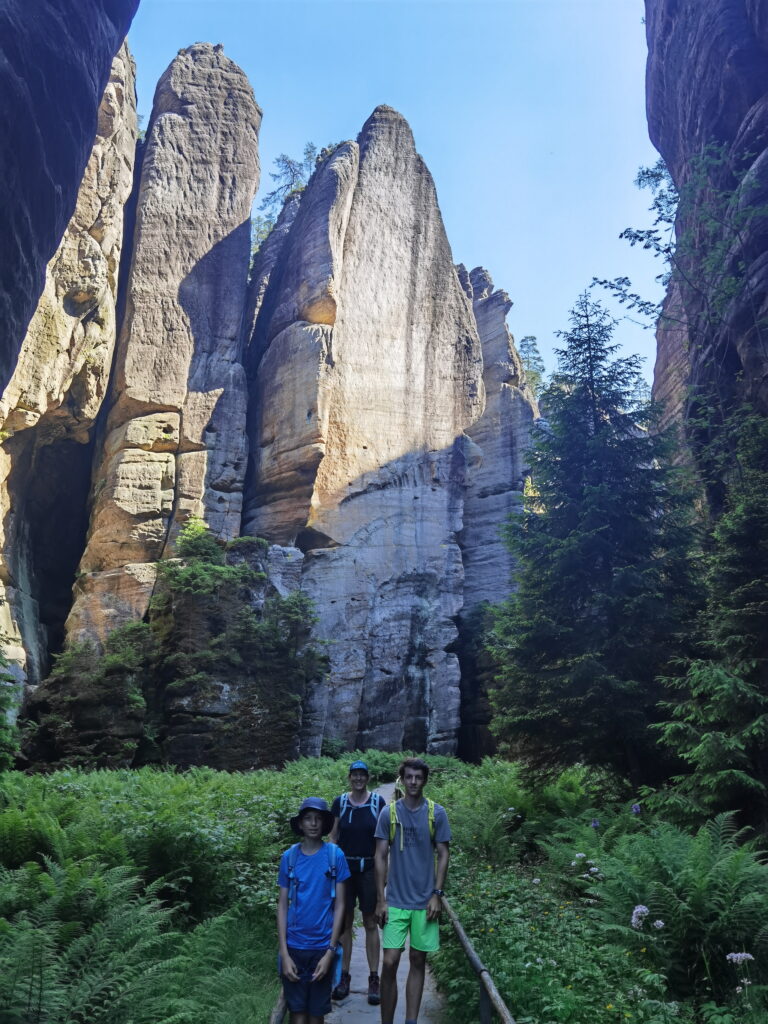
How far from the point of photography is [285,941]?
13.9ft

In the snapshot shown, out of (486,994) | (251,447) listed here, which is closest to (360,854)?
(486,994)

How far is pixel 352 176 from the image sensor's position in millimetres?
32219

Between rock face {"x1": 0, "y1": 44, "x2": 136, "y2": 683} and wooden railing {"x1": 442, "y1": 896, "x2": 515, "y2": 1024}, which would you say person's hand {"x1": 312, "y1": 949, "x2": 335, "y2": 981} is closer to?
wooden railing {"x1": 442, "y1": 896, "x2": 515, "y2": 1024}

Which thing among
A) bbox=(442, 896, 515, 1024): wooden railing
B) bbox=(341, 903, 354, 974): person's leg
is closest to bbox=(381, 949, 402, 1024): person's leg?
bbox=(442, 896, 515, 1024): wooden railing

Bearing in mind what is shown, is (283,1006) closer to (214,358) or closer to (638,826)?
(638,826)

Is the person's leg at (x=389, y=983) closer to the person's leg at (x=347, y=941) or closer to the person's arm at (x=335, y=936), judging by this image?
the person's arm at (x=335, y=936)

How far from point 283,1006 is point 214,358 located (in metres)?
26.8

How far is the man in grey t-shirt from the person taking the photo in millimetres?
4871

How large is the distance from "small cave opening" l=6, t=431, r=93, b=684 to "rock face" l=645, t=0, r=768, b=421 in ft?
66.2

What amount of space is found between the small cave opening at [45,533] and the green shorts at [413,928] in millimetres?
19614

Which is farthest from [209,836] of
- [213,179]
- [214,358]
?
[213,179]

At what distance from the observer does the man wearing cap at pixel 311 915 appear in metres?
4.17

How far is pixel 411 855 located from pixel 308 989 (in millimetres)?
1116

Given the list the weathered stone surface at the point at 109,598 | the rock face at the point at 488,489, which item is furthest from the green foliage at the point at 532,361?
the weathered stone surface at the point at 109,598
